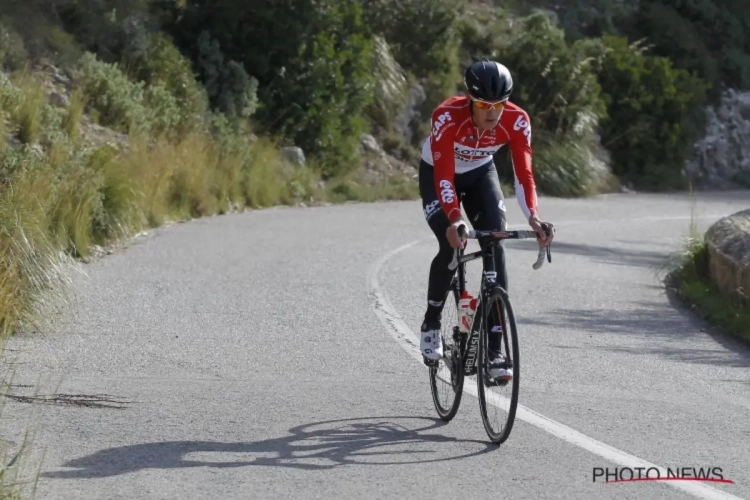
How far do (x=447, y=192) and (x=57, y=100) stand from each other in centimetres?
1320

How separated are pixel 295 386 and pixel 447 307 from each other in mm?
1154

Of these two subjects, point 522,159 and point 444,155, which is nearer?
point 444,155

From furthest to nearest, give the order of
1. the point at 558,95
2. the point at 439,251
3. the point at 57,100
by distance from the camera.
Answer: the point at 558,95 < the point at 57,100 < the point at 439,251

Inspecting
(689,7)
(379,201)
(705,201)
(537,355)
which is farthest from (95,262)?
(689,7)

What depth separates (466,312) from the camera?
7.68m

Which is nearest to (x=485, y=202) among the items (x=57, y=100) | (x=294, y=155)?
(x=57, y=100)

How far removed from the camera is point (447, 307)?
8406mm

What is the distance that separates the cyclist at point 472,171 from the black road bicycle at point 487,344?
0.06m

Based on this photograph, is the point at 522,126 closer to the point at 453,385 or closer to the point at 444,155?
the point at 444,155

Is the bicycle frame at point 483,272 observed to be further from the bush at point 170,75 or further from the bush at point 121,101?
the bush at point 170,75

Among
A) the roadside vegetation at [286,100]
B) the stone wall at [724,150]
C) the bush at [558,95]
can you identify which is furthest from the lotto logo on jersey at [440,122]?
the stone wall at [724,150]

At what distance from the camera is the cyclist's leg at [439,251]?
782 centimetres

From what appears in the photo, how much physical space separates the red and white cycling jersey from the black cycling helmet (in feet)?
0.96

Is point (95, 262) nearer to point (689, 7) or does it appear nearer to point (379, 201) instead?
point (379, 201)
